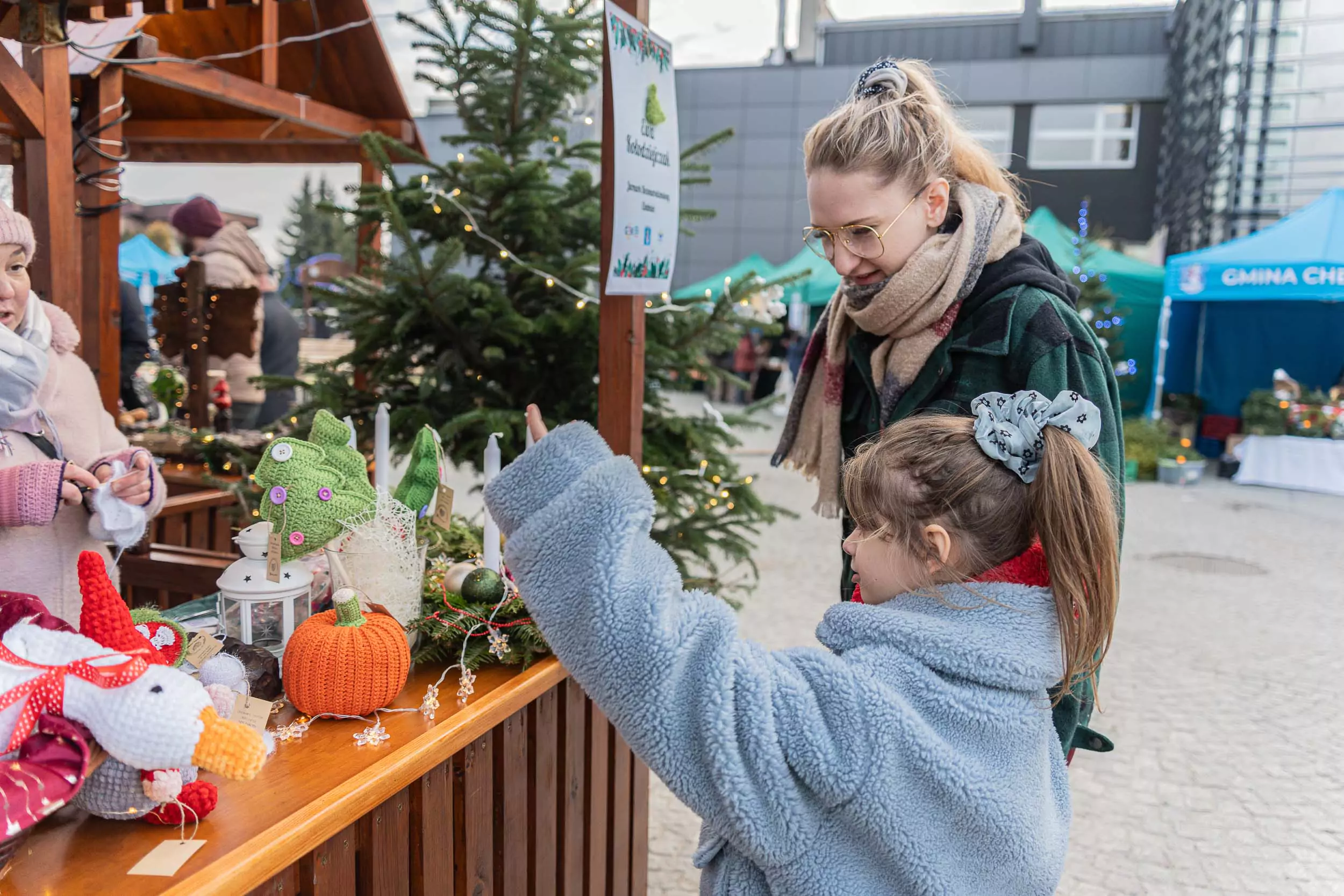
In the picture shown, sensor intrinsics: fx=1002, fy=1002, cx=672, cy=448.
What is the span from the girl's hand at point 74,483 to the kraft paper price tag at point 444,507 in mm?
660

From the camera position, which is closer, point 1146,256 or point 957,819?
point 957,819

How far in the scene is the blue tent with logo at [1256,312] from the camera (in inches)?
372

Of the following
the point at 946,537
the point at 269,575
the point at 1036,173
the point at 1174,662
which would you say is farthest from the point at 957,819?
the point at 1036,173

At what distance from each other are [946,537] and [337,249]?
85.4ft

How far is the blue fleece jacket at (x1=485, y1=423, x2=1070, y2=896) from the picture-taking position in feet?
3.34

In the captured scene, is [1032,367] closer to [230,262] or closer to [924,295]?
[924,295]

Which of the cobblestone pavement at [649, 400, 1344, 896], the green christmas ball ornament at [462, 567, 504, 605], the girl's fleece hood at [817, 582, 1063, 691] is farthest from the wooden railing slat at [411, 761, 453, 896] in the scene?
the cobblestone pavement at [649, 400, 1344, 896]

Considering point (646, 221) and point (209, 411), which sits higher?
point (646, 221)

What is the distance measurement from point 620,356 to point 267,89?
3095mm

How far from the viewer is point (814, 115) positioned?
23047mm

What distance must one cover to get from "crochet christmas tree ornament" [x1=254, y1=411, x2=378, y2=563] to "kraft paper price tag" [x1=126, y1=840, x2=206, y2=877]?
0.52 m

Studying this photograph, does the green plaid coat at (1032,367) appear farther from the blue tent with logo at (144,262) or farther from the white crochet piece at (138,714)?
the blue tent with logo at (144,262)

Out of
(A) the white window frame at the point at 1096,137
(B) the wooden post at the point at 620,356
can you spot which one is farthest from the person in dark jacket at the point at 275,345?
(A) the white window frame at the point at 1096,137

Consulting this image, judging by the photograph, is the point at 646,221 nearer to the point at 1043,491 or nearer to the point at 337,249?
the point at 1043,491
